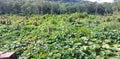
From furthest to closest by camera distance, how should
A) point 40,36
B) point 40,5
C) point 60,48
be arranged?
point 40,5 < point 40,36 < point 60,48

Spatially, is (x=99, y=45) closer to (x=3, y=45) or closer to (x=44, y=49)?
(x=44, y=49)

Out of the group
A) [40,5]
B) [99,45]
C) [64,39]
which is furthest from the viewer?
[40,5]

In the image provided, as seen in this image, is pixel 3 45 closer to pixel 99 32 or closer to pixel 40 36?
pixel 40 36

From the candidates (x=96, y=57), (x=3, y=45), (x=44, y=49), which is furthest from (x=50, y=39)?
(x=96, y=57)

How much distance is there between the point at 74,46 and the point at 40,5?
23015 mm

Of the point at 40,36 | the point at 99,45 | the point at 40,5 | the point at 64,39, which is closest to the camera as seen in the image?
the point at 99,45

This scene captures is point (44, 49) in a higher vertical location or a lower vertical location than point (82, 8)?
higher

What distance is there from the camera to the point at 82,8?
3853 centimetres

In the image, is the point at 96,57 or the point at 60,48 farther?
the point at 60,48

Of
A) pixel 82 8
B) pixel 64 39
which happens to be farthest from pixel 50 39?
pixel 82 8

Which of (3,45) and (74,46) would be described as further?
(3,45)

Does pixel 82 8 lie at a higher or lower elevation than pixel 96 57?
lower

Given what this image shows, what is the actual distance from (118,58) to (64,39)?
9.02ft

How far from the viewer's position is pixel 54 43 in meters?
8.79
